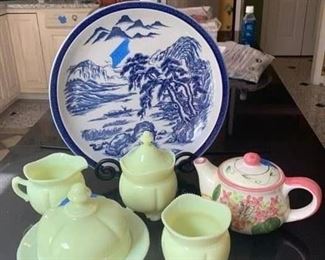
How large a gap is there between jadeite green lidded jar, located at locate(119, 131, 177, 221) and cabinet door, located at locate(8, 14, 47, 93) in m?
2.77

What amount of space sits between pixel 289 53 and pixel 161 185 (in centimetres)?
447

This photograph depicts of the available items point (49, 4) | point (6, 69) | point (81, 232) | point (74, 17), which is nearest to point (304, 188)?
point (81, 232)

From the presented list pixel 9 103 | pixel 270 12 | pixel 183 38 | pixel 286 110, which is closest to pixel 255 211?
pixel 183 38

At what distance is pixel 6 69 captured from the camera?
3.09m

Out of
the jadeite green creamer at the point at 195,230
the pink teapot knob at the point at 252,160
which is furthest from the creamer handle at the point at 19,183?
the pink teapot knob at the point at 252,160

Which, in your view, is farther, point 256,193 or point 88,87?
point 88,87

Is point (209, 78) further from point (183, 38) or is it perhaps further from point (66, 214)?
point (66, 214)

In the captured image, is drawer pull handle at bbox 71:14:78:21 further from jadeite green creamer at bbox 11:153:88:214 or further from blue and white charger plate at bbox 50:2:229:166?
jadeite green creamer at bbox 11:153:88:214

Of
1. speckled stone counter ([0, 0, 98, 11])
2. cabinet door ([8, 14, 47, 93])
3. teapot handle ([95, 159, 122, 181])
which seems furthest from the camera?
cabinet door ([8, 14, 47, 93])

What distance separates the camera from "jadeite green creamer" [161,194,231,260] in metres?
0.48

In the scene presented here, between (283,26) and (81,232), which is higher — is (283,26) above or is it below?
below

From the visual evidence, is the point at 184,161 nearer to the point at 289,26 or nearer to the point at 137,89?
the point at 137,89

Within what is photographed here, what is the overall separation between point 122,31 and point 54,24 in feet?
8.22

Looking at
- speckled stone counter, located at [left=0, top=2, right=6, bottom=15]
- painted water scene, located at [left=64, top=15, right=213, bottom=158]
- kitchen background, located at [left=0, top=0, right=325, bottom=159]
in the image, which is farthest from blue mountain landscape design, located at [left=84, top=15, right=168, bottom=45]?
speckled stone counter, located at [left=0, top=2, right=6, bottom=15]
